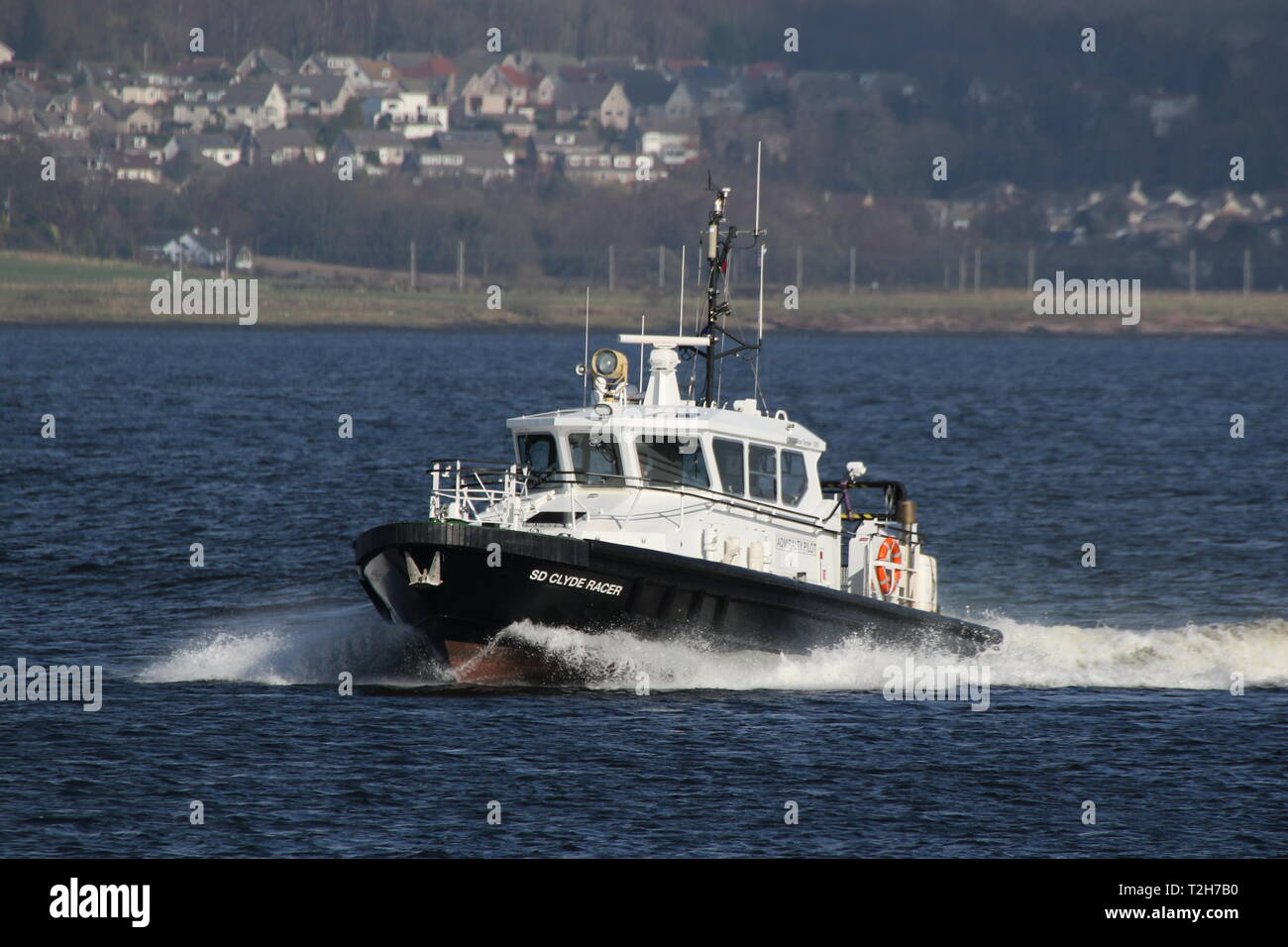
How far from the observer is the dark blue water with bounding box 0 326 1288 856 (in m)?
18.2

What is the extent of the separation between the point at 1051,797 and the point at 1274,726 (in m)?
4.82

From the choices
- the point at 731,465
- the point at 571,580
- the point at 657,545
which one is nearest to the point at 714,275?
the point at 731,465

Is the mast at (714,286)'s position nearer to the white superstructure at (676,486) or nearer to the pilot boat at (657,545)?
the pilot boat at (657,545)

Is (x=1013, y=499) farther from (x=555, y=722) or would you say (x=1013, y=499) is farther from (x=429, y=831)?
(x=429, y=831)


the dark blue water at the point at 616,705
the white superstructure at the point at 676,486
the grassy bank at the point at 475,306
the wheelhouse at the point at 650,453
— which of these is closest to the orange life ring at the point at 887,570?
the white superstructure at the point at 676,486

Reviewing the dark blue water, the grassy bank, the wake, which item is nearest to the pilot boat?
the wake

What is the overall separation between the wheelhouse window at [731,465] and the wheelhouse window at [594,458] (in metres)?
1.32

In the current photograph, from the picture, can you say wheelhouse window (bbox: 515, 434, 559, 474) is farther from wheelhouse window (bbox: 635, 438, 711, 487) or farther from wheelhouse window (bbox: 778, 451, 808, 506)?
wheelhouse window (bbox: 778, 451, 808, 506)

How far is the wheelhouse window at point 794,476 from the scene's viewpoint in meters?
25.5

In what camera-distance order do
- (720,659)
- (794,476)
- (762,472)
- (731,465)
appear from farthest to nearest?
(794,476) < (762,472) < (731,465) < (720,659)

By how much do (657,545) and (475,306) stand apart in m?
153

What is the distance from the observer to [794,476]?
84.1ft

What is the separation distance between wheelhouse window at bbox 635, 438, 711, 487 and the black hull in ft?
5.51

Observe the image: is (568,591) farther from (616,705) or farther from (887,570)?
(887,570)
